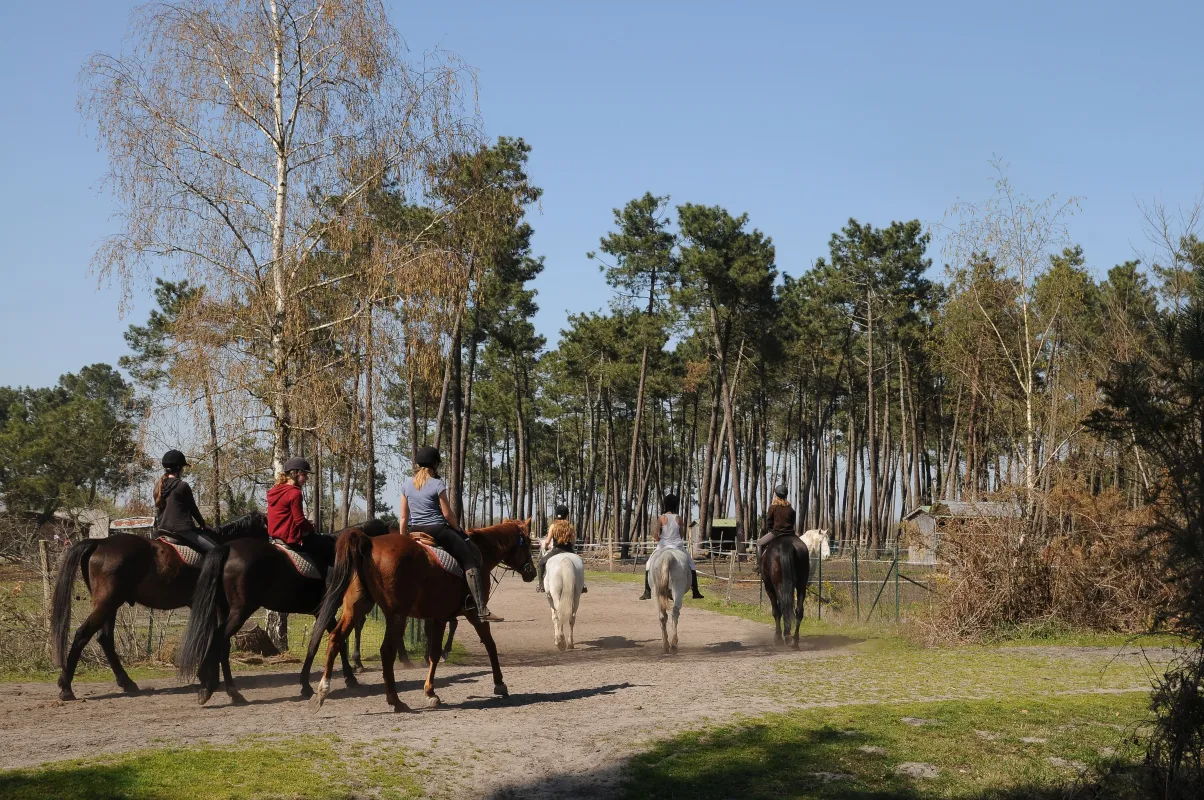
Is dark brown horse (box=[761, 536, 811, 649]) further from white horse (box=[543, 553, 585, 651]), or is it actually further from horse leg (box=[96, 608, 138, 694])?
horse leg (box=[96, 608, 138, 694])

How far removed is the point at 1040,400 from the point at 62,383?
86.6m

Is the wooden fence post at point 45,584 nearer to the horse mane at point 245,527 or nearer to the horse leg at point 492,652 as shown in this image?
the horse mane at point 245,527

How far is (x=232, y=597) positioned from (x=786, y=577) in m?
8.70

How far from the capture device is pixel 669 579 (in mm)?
15688

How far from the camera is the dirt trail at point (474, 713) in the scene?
25.6 ft

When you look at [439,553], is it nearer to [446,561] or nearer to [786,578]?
[446,561]

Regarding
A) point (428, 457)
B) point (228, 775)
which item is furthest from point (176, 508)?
point (228, 775)

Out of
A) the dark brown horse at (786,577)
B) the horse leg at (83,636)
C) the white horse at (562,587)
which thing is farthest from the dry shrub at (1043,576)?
the horse leg at (83,636)

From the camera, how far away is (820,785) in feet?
23.2

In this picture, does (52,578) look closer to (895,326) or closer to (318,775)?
(318,775)

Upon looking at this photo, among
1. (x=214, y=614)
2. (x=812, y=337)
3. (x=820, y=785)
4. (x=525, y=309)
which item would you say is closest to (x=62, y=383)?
(x=525, y=309)

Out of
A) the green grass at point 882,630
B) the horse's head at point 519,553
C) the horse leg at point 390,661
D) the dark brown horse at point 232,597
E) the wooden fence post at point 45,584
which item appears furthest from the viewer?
the green grass at point 882,630

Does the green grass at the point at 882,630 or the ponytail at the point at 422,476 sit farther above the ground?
the ponytail at the point at 422,476

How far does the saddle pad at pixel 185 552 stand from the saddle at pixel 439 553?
9.05 feet
